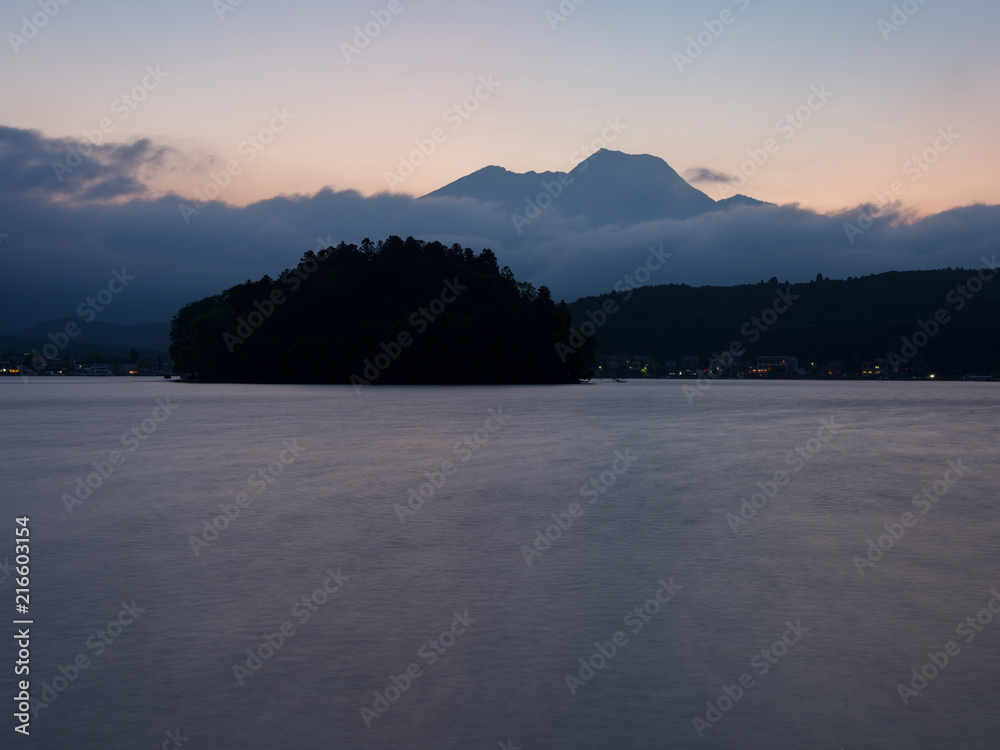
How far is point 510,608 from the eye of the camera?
11883 mm

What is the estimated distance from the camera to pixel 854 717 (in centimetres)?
800

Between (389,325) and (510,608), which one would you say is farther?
(389,325)

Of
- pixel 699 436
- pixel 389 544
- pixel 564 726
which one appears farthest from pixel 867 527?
pixel 699 436

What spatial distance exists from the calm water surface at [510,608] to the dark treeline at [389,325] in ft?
426

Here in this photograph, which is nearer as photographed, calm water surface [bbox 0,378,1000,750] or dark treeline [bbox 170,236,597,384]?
calm water surface [bbox 0,378,1000,750]

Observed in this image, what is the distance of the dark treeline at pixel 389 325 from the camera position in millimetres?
159375

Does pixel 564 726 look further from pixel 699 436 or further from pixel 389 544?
pixel 699 436

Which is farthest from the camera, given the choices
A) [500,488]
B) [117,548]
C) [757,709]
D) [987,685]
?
[500,488]

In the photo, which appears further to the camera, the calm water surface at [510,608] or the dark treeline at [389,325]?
the dark treeline at [389,325]

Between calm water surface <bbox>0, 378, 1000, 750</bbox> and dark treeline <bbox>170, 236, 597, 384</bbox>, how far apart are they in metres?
130

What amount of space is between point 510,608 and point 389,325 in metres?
154

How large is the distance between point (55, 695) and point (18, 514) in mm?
14050

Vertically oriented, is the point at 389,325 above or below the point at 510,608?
above

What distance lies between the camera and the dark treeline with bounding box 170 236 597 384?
159m
